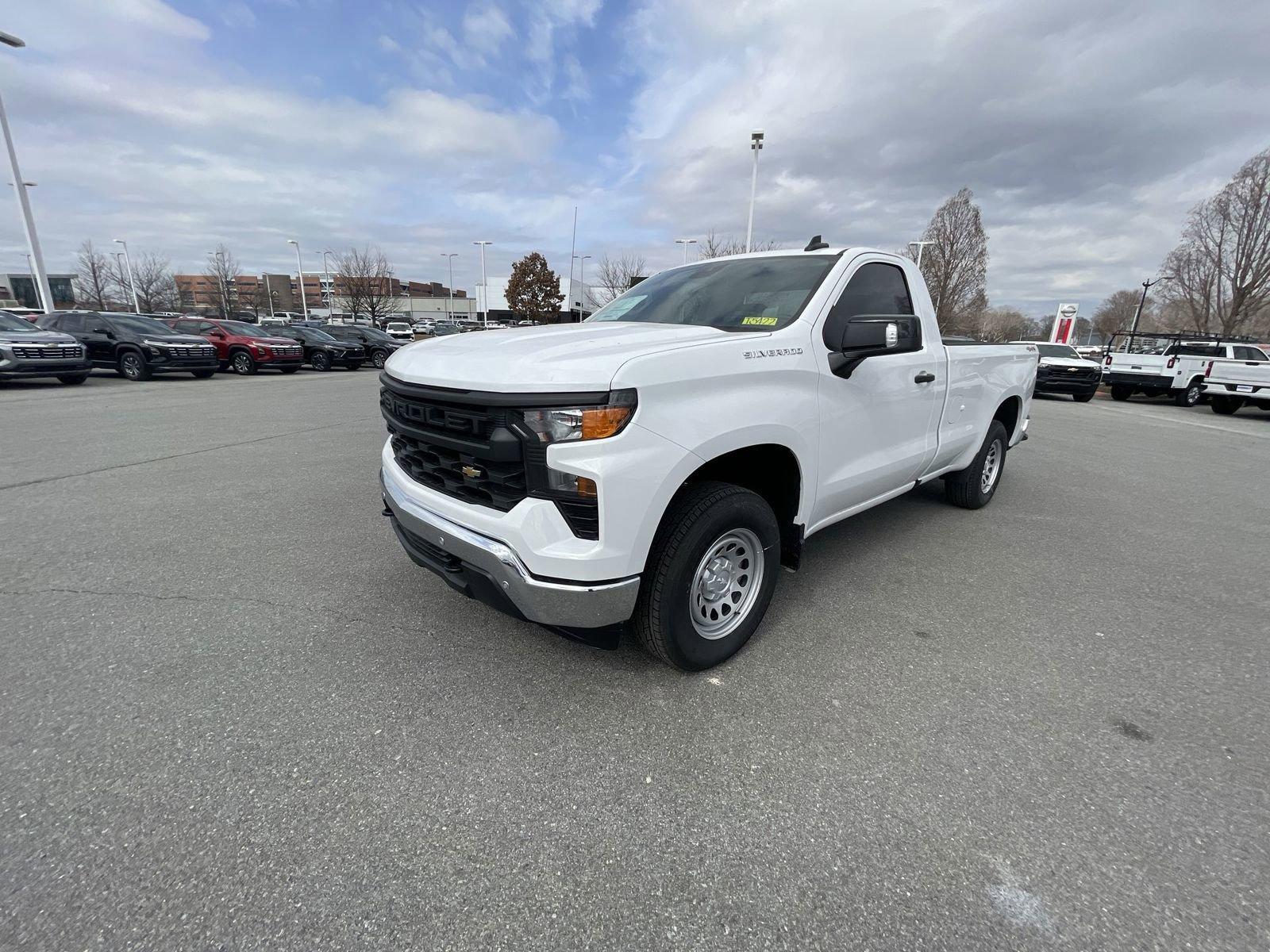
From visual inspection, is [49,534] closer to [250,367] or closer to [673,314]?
[673,314]

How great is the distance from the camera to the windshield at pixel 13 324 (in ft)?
42.3

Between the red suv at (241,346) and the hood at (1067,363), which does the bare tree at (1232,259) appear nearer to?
the hood at (1067,363)

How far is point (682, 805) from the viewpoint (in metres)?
1.97

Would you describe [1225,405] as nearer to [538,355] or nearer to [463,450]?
[538,355]

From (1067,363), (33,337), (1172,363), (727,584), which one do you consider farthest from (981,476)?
(33,337)

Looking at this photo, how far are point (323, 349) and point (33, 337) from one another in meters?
8.44

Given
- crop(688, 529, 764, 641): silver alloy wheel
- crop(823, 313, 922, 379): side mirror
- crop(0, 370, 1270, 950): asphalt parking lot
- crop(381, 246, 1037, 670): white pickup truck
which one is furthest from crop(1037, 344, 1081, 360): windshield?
crop(688, 529, 764, 641): silver alloy wheel

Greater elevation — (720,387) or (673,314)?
(673,314)

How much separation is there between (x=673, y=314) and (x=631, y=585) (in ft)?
6.16

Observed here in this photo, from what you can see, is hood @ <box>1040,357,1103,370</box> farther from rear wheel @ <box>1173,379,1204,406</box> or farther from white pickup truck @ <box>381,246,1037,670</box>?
white pickup truck @ <box>381,246,1037,670</box>

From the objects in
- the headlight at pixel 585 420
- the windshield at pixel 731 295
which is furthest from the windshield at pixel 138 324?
the headlight at pixel 585 420

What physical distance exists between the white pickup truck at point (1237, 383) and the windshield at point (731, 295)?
56.2 ft

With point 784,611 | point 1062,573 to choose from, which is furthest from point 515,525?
point 1062,573

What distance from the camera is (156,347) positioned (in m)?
14.8
